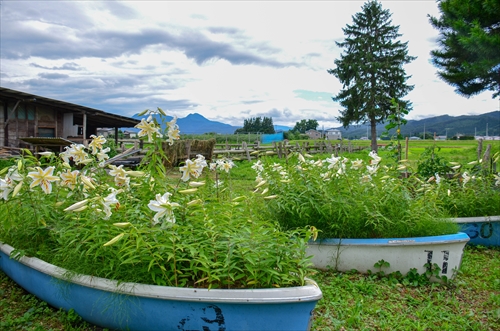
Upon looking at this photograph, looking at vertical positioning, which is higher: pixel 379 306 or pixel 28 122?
pixel 28 122

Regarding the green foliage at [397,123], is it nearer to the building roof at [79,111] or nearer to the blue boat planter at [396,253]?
the blue boat planter at [396,253]

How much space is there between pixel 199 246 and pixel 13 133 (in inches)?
604

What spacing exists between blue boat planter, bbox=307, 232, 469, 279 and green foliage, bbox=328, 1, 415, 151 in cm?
3006

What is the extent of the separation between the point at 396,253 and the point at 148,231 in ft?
9.37

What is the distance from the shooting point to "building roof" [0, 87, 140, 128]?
1459 cm

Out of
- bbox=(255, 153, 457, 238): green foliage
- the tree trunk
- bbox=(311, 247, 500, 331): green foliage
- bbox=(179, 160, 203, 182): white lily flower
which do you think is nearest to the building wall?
bbox=(255, 153, 457, 238): green foliage

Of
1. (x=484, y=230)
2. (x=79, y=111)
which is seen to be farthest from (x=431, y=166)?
(x=79, y=111)

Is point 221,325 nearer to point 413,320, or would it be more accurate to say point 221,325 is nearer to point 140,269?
point 140,269

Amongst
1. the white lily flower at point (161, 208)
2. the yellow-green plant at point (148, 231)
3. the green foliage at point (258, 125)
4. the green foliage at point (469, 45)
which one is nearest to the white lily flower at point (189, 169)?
the yellow-green plant at point (148, 231)

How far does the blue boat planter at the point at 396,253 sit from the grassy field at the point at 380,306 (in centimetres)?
14

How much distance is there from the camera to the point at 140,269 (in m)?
2.84

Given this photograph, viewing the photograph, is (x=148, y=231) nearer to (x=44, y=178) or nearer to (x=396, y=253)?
(x=44, y=178)

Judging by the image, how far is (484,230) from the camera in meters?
5.82

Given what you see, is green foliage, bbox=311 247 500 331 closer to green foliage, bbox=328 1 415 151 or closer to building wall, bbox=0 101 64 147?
building wall, bbox=0 101 64 147
